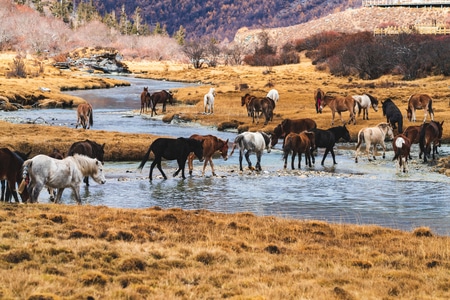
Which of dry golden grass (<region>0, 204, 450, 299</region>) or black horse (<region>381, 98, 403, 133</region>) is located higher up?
black horse (<region>381, 98, 403, 133</region>)

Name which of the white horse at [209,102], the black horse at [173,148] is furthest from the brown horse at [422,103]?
the black horse at [173,148]

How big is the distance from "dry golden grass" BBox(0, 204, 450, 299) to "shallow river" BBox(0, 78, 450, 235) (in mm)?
3512

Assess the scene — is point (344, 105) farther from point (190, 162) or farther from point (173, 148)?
point (173, 148)

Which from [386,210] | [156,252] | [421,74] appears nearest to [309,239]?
[156,252]

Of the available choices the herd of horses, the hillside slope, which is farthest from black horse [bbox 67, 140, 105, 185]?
the hillside slope

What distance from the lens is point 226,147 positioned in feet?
87.0

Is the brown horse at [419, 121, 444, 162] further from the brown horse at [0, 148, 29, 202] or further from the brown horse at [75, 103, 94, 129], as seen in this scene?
the brown horse at [75, 103, 94, 129]

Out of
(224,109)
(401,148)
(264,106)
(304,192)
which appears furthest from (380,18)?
(304,192)

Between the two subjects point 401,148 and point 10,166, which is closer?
point 10,166

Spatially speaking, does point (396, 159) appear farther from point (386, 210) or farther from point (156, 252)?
point (156, 252)

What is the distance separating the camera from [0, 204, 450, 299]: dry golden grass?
997 centimetres

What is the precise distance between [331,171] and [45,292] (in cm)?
1845

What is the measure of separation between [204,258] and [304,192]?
11.0 m

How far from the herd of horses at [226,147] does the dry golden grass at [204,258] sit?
0.94 meters
